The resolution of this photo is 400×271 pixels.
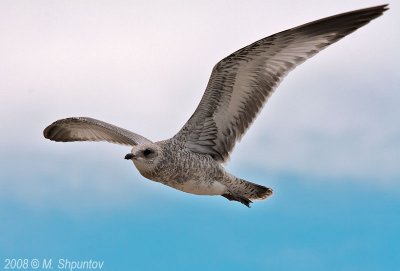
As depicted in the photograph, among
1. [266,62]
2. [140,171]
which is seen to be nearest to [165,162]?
[140,171]

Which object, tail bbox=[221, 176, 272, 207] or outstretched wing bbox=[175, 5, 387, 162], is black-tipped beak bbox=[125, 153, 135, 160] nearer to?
outstretched wing bbox=[175, 5, 387, 162]

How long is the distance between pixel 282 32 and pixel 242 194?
8.90 ft

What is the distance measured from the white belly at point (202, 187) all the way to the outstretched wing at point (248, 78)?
1.96 feet

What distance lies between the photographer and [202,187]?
12719 mm

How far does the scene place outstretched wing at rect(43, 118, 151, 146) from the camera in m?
13.8

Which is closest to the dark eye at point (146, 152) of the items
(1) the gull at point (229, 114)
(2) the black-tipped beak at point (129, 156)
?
(1) the gull at point (229, 114)

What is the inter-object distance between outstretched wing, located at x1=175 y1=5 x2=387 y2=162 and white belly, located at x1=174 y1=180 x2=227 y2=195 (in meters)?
0.60

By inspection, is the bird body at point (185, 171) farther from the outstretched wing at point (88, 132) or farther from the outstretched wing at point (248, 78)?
the outstretched wing at point (88, 132)

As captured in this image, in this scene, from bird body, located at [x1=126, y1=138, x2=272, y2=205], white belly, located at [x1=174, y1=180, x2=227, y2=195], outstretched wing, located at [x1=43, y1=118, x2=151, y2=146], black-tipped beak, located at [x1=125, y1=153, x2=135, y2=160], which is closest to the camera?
black-tipped beak, located at [x1=125, y1=153, x2=135, y2=160]

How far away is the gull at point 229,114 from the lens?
12.3m

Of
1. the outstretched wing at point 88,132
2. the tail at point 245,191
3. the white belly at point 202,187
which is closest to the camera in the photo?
the white belly at point 202,187

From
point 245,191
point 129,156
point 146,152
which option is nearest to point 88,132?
point 146,152

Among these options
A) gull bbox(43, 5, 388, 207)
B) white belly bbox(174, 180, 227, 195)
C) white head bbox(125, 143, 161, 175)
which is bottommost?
white belly bbox(174, 180, 227, 195)

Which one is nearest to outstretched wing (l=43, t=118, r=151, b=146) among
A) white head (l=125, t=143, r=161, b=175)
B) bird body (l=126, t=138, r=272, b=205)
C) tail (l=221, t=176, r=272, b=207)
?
bird body (l=126, t=138, r=272, b=205)
